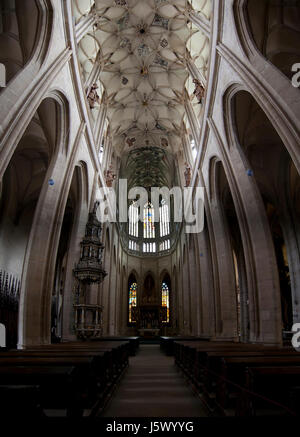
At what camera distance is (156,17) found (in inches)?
680

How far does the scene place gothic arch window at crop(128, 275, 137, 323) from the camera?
115 ft

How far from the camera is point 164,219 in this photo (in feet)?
125

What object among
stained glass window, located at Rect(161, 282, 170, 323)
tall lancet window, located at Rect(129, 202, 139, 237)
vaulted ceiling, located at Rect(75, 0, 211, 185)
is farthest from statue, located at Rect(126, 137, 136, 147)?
stained glass window, located at Rect(161, 282, 170, 323)

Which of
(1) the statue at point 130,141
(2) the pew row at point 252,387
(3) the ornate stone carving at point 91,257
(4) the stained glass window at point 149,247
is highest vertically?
(1) the statue at point 130,141

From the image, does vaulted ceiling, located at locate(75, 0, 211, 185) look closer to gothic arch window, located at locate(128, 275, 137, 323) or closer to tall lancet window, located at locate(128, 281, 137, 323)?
gothic arch window, located at locate(128, 275, 137, 323)

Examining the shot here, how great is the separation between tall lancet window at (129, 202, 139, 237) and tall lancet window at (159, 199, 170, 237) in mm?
3002

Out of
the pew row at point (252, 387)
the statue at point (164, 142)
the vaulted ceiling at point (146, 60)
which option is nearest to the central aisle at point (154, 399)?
the pew row at point (252, 387)

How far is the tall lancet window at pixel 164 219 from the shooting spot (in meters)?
37.5

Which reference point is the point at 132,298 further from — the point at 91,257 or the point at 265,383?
the point at 265,383

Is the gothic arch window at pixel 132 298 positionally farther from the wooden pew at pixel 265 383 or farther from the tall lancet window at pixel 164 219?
the wooden pew at pixel 265 383

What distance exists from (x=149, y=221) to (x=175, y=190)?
1131cm

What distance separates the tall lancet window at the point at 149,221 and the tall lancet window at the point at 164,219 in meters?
1.17
